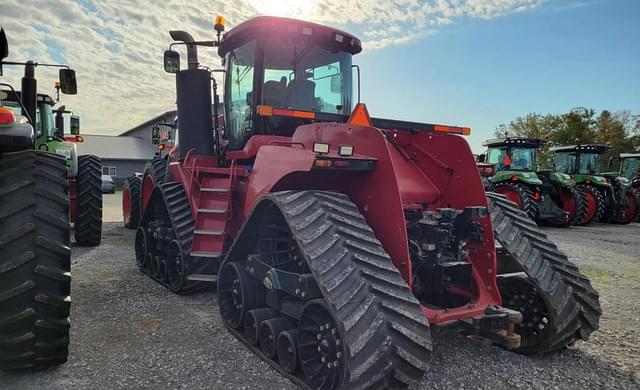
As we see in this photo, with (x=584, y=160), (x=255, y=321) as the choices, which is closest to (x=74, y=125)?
(x=255, y=321)

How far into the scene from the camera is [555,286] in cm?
355

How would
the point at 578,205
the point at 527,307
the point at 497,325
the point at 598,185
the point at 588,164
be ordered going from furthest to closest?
1. the point at 588,164
2. the point at 598,185
3. the point at 578,205
4. the point at 527,307
5. the point at 497,325

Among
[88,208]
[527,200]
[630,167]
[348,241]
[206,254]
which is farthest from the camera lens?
[630,167]

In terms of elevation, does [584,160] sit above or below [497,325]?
above

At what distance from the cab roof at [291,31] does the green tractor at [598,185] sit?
13590mm

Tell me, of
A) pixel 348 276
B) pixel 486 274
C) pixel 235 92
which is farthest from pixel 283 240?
pixel 235 92

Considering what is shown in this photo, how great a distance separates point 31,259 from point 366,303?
203 cm

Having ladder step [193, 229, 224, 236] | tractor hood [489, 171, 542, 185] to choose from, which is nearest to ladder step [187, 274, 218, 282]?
ladder step [193, 229, 224, 236]

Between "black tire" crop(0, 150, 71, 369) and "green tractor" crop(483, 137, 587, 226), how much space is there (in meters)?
12.3

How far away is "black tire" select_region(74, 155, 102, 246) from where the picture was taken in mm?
8125

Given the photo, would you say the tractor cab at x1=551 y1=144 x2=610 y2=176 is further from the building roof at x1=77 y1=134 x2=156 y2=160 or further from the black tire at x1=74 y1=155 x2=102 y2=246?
A: the building roof at x1=77 y1=134 x2=156 y2=160

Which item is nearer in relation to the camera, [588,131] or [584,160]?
[584,160]

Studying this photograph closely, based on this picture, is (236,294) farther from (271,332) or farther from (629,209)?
(629,209)

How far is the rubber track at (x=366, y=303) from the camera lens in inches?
99.0
